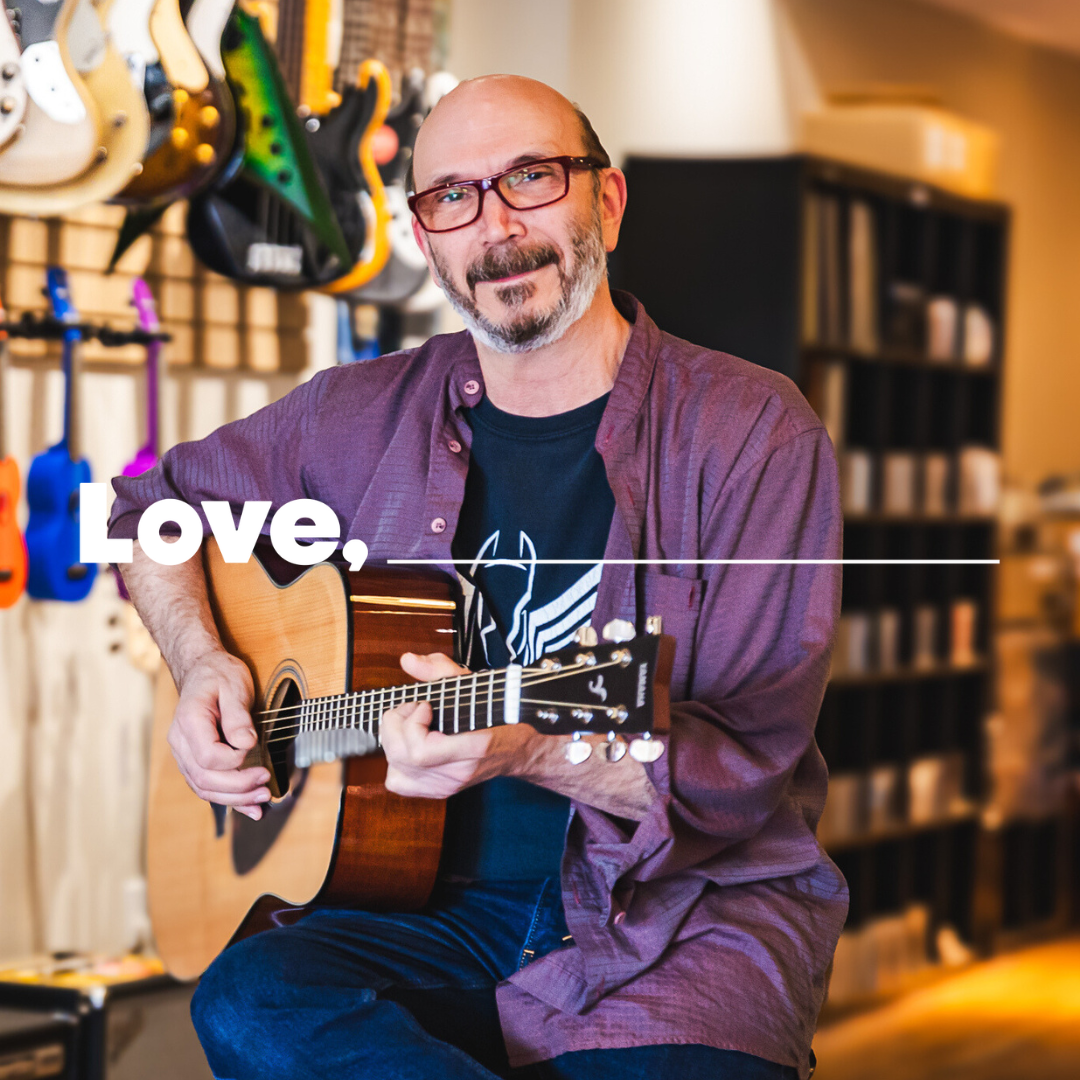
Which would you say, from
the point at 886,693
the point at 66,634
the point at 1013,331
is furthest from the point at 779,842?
the point at 1013,331

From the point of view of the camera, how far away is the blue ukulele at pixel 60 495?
2.06 m

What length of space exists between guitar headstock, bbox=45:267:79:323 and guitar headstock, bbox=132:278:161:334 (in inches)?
4.6

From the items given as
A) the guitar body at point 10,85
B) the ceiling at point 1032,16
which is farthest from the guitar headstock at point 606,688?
the ceiling at point 1032,16

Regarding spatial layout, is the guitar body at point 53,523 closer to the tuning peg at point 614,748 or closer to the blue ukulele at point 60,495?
the blue ukulele at point 60,495

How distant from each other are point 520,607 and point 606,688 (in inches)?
13.2

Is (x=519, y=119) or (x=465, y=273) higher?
(x=519, y=119)

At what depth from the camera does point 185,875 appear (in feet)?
5.37

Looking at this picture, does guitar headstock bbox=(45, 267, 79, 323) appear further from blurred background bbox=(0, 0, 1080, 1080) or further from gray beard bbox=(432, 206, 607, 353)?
gray beard bbox=(432, 206, 607, 353)

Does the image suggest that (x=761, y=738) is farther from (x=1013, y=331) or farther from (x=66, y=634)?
(x=1013, y=331)

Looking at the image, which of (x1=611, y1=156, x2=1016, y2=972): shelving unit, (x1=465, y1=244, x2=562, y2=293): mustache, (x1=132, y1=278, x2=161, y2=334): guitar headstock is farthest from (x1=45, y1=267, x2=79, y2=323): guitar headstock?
(x1=611, y1=156, x2=1016, y2=972): shelving unit

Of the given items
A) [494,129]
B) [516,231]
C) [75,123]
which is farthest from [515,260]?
[75,123]

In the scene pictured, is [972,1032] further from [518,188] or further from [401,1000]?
[518,188]

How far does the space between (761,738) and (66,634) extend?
4.51 feet

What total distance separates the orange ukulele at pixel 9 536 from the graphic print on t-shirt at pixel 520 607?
0.95 metres
